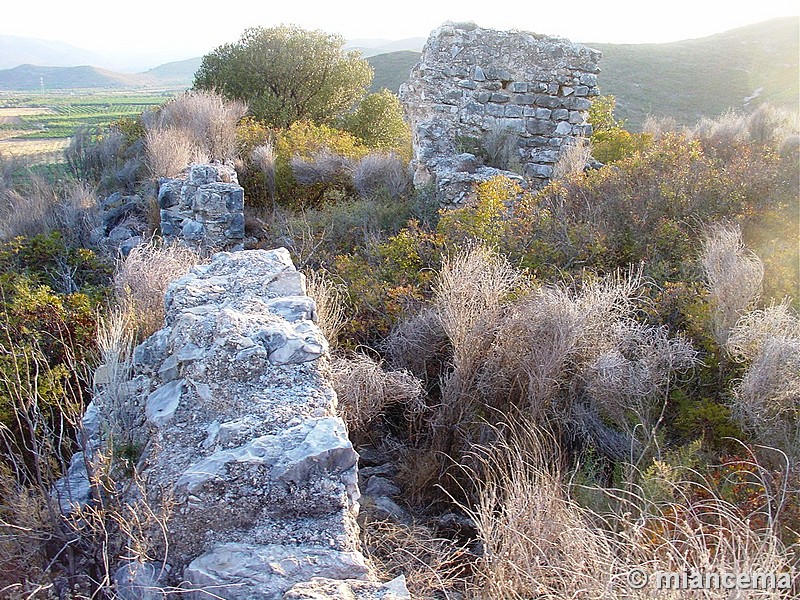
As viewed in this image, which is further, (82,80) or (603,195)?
(82,80)

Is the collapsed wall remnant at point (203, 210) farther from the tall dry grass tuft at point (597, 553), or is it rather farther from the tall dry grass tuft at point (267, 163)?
the tall dry grass tuft at point (597, 553)

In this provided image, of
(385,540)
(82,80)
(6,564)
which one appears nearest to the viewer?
(6,564)

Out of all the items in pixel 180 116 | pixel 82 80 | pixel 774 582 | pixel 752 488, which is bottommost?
pixel 752 488

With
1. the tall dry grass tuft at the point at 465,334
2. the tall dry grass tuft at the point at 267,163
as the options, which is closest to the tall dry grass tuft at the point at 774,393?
the tall dry grass tuft at the point at 465,334

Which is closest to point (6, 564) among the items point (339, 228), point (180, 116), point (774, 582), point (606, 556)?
point (606, 556)

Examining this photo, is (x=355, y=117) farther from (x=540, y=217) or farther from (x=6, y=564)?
(x=6, y=564)

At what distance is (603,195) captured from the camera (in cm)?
640

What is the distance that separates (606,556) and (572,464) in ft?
4.65

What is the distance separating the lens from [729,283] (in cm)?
412

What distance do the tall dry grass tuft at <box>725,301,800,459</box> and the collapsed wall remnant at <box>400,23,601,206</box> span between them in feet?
21.7

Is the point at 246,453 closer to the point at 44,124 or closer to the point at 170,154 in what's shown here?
the point at 170,154

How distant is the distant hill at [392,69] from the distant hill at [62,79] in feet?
360

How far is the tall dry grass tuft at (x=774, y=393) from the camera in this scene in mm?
3129

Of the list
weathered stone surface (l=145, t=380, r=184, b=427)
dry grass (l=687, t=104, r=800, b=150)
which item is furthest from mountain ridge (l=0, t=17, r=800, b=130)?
weathered stone surface (l=145, t=380, r=184, b=427)
